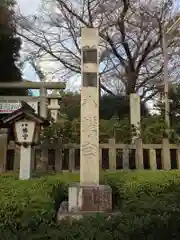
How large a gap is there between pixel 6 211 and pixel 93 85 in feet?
6.85

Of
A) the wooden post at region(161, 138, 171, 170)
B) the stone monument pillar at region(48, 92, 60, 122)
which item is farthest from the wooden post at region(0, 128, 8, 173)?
the stone monument pillar at region(48, 92, 60, 122)

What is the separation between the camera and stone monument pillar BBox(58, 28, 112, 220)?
4.34 metres

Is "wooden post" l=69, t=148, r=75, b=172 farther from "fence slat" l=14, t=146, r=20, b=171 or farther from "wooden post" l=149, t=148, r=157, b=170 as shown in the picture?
"wooden post" l=149, t=148, r=157, b=170

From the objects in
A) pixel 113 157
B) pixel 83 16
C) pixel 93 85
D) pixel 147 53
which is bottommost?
→ pixel 113 157

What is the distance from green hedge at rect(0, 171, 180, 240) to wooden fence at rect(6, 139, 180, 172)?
59.1 inches

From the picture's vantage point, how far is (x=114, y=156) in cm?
732

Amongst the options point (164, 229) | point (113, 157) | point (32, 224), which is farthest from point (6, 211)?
point (113, 157)

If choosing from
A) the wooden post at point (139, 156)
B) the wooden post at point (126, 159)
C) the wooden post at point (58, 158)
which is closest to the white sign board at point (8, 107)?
the wooden post at point (58, 158)

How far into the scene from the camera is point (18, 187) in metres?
4.43

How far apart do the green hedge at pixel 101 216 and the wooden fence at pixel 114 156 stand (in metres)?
1.50

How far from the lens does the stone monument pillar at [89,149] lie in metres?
4.34

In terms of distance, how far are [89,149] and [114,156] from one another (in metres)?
2.80

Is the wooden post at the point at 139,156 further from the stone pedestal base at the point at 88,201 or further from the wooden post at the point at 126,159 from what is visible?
the stone pedestal base at the point at 88,201

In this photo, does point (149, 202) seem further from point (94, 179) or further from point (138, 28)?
point (138, 28)
